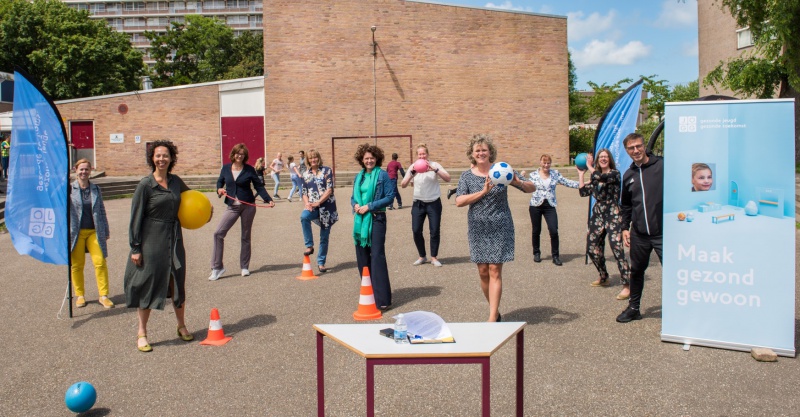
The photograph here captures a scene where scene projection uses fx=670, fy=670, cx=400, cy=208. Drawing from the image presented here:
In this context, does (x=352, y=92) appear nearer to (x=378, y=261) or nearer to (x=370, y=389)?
(x=378, y=261)

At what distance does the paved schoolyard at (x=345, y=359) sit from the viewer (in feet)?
15.7

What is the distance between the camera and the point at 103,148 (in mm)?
32625

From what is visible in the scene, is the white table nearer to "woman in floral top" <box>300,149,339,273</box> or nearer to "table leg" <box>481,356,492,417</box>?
"table leg" <box>481,356,492,417</box>

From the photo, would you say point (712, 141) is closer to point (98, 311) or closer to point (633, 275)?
point (633, 275)

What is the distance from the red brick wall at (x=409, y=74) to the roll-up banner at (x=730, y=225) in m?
27.1

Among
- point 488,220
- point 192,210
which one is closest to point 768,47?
point 488,220

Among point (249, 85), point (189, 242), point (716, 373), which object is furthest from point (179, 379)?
point (249, 85)

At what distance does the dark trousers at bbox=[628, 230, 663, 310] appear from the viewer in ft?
21.6

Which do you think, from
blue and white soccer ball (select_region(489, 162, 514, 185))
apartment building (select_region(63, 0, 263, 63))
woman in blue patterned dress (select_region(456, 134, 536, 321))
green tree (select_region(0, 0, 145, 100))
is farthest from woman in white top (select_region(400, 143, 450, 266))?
apartment building (select_region(63, 0, 263, 63))

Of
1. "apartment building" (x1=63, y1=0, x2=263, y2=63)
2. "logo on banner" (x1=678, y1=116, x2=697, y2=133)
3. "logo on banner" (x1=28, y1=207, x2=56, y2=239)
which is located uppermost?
"apartment building" (x1=63, y1=0, x2=263, y2=63)

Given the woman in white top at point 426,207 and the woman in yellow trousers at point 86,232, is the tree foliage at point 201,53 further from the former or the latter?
the woman in yellow trousers at point 86,232

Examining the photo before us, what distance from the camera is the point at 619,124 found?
9.77 metres

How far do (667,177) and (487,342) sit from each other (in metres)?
3.33

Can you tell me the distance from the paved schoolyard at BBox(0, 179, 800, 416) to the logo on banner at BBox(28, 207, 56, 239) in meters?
0.96
